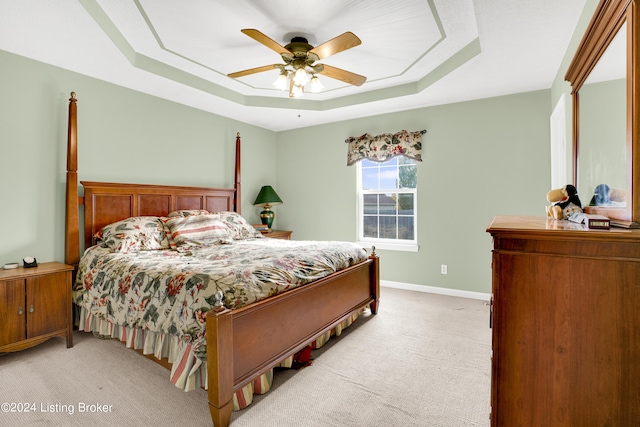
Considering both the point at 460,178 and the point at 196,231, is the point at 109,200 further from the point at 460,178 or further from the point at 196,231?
the point at 460,178

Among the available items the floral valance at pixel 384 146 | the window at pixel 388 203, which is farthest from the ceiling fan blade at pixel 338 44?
the window at pixel 388 203

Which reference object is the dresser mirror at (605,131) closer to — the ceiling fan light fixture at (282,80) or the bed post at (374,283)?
the bed post at (374,283)

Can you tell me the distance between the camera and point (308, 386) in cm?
205

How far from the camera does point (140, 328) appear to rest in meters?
2.10

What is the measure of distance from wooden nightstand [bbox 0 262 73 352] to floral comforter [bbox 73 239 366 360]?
17cm

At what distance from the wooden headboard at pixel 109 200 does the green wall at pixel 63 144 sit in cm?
14

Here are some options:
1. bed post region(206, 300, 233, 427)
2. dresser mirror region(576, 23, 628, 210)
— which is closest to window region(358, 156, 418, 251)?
dresser mirror region(576, 23, 628, 210)

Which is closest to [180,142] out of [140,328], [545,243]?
[140,328]

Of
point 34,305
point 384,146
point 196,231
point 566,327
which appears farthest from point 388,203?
point 34,305

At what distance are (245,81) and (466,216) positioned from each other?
310 cm

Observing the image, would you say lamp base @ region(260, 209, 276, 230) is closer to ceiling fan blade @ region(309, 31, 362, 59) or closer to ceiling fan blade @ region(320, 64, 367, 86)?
ceiling fan blade @ region(320, 64, 367, 86)

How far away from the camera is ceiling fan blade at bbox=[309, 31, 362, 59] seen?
83.0 inches

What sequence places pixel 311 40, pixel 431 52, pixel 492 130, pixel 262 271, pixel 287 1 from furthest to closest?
1. pixel 492 130
2. pixel 431 52
3. pixel 311 40
4. pixel 287 1
5. pixel 262 271

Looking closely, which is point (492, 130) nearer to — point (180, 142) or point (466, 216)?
point (466, 216)
